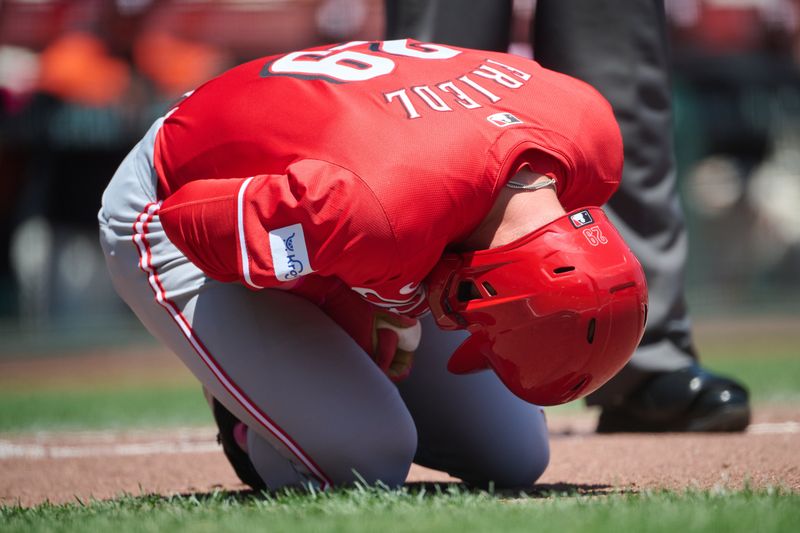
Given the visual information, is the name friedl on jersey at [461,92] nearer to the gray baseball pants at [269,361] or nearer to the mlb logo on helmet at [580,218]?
the mlb logo on helmet at [580,218]

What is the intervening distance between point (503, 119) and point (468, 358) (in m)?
0.56

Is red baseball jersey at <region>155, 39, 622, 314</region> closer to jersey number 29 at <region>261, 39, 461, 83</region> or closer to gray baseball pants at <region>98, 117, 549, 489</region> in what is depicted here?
jersey number 29 at <region>261, 39, 461, 83</region>

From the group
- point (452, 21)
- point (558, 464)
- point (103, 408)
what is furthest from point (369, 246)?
point (103, 408)

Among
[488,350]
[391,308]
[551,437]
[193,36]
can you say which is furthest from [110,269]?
[193,36]

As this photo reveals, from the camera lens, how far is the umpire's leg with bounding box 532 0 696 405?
3.88 meters

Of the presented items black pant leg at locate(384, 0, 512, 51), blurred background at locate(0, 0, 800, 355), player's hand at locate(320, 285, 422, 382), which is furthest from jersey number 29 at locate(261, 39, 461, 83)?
blurred background at locate(0, 0, 800, 355)

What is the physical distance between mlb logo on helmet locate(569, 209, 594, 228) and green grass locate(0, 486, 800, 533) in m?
0.59

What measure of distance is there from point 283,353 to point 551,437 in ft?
5.63

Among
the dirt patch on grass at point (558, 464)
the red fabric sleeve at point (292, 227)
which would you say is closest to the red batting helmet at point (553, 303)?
the red fabric sleeve at point (292, 227)

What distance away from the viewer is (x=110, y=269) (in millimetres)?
2951

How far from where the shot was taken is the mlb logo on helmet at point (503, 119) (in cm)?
236

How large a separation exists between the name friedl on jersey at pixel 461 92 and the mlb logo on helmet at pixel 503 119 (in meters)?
0.05

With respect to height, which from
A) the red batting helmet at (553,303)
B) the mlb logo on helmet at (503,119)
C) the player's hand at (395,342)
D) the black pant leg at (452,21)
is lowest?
the player's hand at (395,342)

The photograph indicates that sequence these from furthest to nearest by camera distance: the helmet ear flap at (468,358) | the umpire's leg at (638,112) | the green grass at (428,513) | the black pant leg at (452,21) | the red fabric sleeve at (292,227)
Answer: the umpire's leg at (638,112) → the black pant leg at (452,21) → the helmet ear flap at (468,358) → the red fabric sleeve at (292,227) → the green grass at (428,513)
